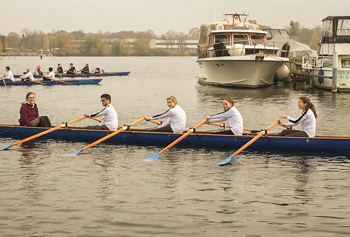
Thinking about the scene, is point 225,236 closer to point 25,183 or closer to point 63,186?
point 63,186

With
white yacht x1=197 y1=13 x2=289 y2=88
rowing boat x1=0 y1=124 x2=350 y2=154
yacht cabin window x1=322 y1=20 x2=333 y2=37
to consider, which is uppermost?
yacht cabin window x1=322 y1=20 x2=333 y2=37

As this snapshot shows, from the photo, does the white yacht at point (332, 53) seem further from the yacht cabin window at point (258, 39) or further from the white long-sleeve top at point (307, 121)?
the white long-sleeve top at point (307, 121)

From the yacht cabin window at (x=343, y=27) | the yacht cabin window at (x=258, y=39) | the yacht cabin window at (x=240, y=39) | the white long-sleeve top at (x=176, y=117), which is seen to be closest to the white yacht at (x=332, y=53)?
the yacht cabin window at (x=343, y=27)

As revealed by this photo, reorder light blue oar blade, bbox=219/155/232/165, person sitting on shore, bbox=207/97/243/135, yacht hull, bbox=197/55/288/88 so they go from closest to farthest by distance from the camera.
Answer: light blue oar blade, bbox=219/155/232/165 → person sitting on shore, bbox=207/97/243/135 → yacht hull, bbox=197/55/288/88

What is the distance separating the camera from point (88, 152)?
19172mm

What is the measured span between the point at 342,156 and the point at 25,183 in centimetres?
934

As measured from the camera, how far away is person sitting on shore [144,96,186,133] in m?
19.3

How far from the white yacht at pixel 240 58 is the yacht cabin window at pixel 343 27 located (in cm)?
534

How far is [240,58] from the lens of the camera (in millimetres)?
44562

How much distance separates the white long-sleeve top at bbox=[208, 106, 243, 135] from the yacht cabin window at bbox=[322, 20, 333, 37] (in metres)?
31.8

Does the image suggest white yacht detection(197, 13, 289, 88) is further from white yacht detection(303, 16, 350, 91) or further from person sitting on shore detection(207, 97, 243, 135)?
person sitting on shore detection(207, 97, 243, 135)

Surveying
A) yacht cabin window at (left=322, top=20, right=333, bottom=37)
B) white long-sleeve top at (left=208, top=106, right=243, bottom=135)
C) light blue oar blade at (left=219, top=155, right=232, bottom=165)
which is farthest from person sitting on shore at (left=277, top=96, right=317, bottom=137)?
yacht cabin window at (left=322, top=20, right=333, bottom=37)

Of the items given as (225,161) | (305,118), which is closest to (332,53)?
A: (305,118)

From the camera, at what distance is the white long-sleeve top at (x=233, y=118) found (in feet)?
61.6
